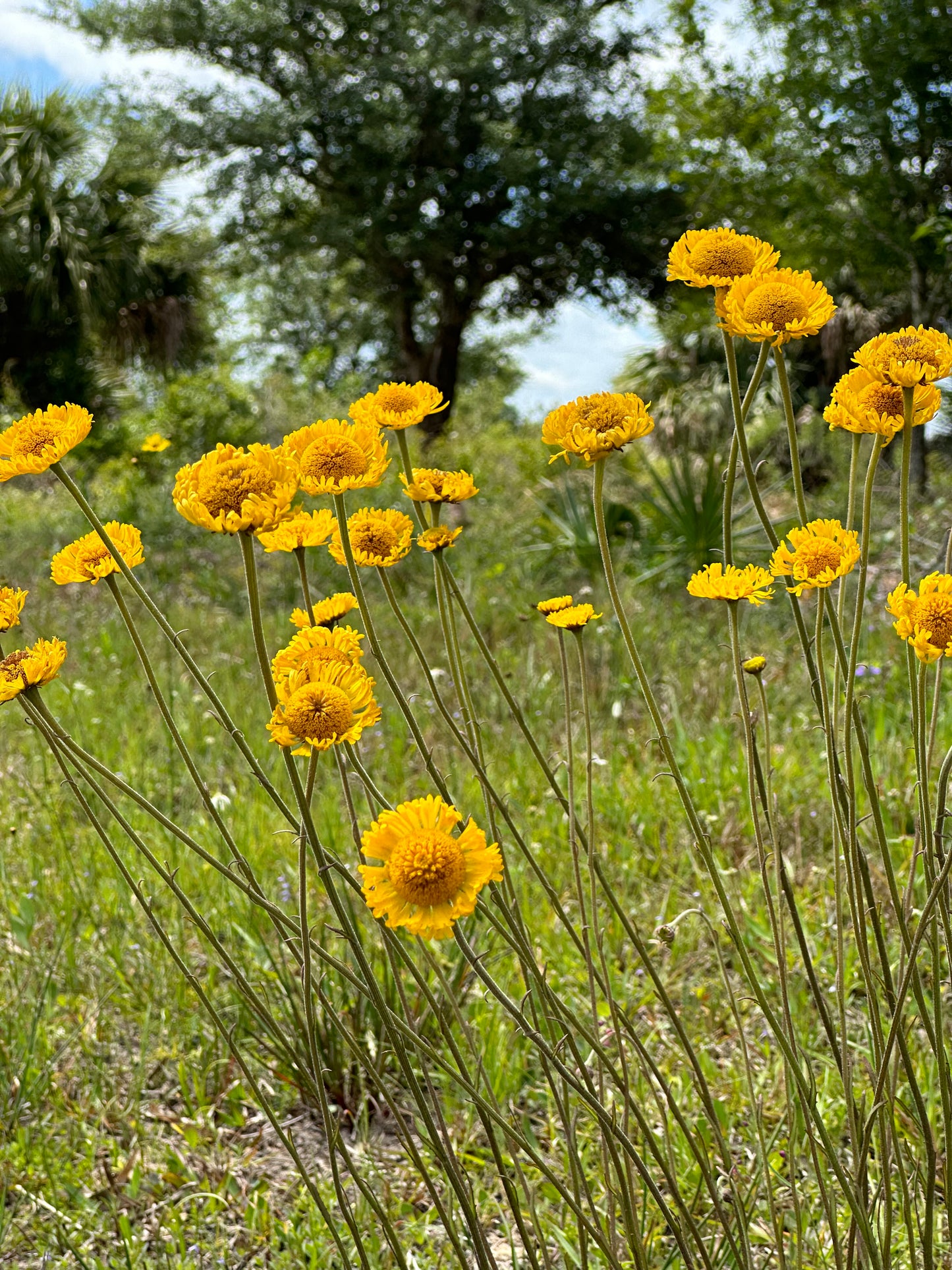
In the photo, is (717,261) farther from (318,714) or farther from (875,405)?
(318,714)

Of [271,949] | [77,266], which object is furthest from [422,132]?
[271,949]

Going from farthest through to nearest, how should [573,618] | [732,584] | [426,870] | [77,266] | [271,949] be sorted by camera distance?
[77,266], [271,949], [573,618], [732,584], [426,870]

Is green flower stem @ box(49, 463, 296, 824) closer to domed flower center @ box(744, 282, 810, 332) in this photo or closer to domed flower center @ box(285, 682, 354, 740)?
Result: domed flower center @ box(285, 682, 354, 740)

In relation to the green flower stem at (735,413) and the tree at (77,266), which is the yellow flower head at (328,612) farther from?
the tree at (77,266)

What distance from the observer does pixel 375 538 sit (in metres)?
0.86

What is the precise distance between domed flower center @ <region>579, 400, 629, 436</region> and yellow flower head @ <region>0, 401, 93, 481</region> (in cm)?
39

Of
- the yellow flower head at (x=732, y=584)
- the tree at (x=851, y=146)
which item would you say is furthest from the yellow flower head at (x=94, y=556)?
the tree at (x=851, y=146)

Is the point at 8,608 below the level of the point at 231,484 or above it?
below

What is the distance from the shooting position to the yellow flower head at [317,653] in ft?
2.32

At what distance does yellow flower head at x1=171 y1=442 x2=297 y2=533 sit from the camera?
2.19 feet

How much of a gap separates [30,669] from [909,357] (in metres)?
0.70

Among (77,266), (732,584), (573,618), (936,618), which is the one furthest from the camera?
(77,266)

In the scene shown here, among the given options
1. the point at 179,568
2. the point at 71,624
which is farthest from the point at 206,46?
the point at 71,624

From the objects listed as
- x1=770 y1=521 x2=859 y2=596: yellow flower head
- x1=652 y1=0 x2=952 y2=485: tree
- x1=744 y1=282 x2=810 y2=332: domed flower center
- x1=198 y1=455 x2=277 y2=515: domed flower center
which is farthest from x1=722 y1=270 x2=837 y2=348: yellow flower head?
x1=652 y1=0 x2=952 y2=485: tree
